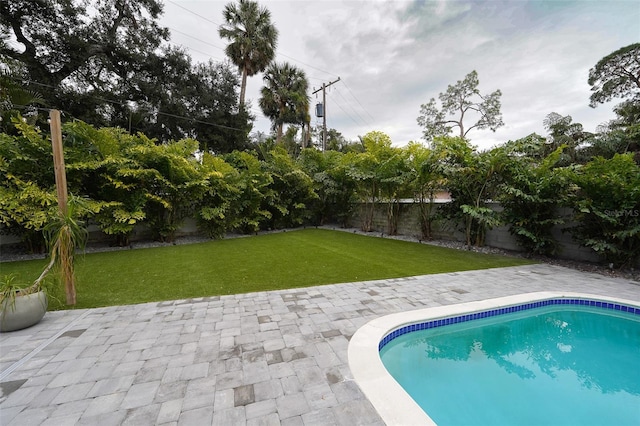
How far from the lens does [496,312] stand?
3.79m

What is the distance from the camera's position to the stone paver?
183 centimetres

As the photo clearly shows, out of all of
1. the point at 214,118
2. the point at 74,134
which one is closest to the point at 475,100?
the point at 214,118

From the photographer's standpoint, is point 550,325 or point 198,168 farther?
point 198,168

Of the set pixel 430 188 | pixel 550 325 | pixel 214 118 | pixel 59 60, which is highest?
pixel 59 60

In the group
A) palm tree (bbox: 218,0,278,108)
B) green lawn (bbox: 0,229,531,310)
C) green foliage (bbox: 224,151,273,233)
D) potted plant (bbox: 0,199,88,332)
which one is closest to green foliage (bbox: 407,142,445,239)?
green lawn (bbox: 0,229,531,310)

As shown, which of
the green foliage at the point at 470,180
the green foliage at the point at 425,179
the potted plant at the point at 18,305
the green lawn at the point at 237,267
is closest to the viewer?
the potted plant at the point at 18,305

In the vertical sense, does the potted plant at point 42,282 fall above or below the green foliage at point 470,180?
below

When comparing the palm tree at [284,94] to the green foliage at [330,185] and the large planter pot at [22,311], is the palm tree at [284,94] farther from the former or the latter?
the large planter pot at [22,311]

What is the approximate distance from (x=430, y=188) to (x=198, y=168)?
302 inches

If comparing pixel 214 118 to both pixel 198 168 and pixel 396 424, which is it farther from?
pixel 396 424

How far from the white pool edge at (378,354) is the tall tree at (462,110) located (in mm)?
17852

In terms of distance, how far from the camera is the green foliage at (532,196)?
232 inches

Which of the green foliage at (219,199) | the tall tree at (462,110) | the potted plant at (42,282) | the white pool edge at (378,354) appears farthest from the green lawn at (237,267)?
the tall tree at (462,110)

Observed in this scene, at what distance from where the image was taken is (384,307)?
3666mm
